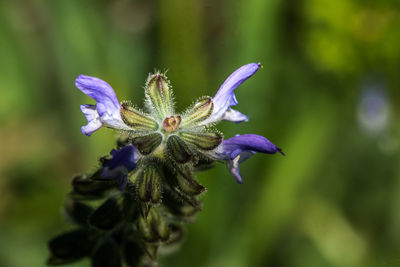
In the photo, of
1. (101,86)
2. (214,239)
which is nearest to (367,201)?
(214,239)

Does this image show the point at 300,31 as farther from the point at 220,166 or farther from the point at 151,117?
the point at 151,117

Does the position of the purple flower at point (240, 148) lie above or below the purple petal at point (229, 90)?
below

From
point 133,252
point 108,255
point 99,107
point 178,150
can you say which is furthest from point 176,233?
point 99,107

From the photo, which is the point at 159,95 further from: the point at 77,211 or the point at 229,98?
the point at 77,211

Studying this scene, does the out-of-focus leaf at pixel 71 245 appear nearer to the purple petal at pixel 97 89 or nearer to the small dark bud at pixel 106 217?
the small dark bud at pixel 106 217

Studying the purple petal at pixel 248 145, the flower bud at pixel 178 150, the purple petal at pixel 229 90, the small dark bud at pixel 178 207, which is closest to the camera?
the purple petal at pixel 248 145

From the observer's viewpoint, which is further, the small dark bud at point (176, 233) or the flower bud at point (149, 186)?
the small dark bud at point (176, 233)

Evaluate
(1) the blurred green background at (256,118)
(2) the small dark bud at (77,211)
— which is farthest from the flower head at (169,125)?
(1) the blurred green background at (256,118)
